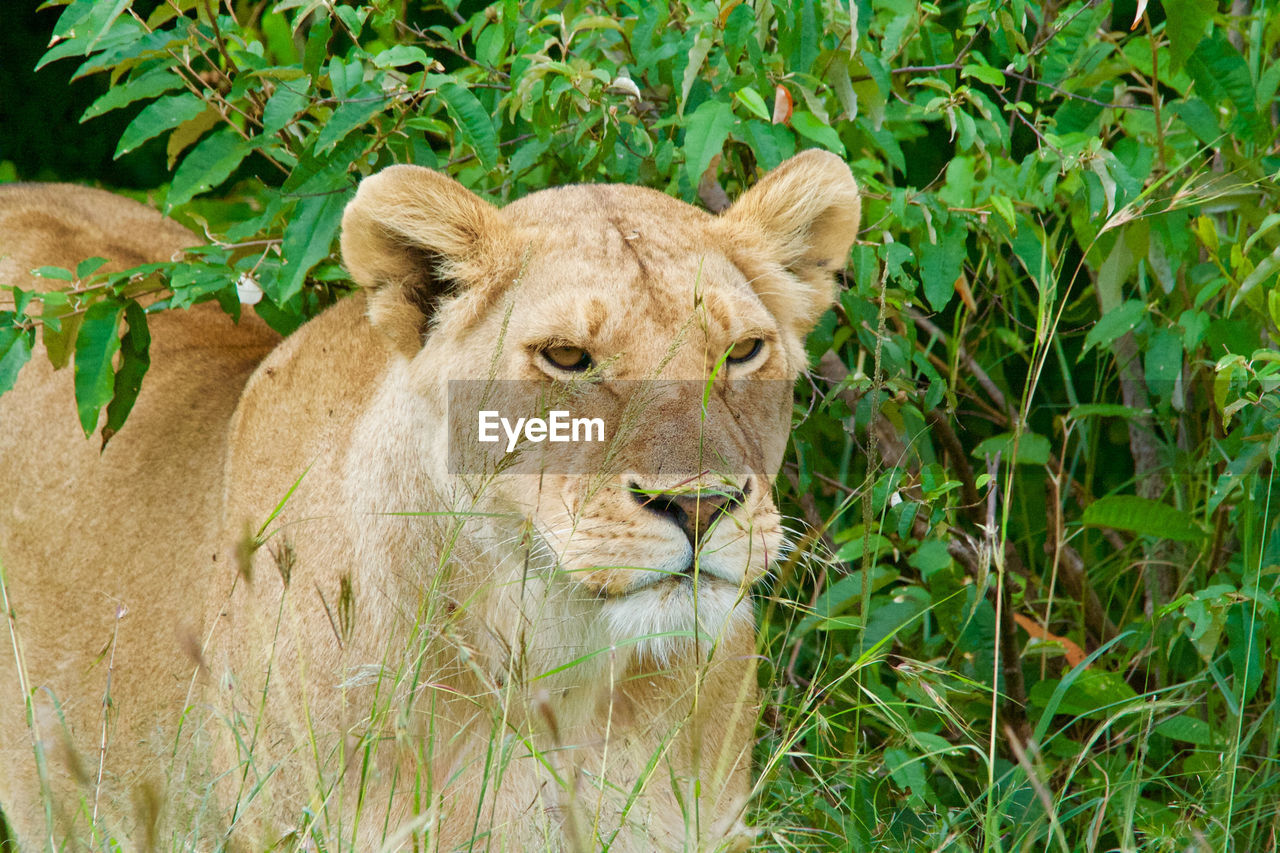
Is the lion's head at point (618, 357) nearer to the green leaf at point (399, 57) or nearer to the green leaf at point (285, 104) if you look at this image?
the green leaf at point (399, 57)

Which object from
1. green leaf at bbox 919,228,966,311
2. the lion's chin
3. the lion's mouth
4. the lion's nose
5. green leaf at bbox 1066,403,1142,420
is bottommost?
green leaf at bbox 1066,403,1142,420

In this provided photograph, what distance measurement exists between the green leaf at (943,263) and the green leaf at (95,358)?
1.67m

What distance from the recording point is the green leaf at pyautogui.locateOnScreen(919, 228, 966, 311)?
2.74 metres

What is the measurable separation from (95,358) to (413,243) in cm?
81

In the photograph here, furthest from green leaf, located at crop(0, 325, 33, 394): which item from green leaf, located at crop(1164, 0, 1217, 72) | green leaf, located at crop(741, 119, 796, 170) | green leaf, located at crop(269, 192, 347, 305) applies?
green leaf, located at crop(1164, 0, 1217, 72)

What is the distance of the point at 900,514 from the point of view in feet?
9.01

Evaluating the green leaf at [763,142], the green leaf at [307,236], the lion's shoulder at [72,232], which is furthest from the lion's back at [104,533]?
the green leaf at [763,142]

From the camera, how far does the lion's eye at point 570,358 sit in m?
2.22

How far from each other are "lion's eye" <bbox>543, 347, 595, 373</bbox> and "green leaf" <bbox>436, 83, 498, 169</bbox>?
0.52m

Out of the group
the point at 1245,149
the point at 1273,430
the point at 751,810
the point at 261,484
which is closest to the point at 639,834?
the point at 751,810

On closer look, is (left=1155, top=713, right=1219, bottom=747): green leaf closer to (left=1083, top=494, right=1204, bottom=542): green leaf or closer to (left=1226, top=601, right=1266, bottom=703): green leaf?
(left=1226, top=601, right=1266, bottom=703): green leaf

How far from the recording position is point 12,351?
8.82 feet

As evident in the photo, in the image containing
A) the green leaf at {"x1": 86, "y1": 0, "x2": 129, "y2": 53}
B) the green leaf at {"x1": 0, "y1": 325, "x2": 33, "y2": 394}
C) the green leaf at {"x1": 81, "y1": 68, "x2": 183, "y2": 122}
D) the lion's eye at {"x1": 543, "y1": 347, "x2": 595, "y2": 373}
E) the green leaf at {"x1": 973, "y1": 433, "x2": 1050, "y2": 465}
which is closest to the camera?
the lion's eye at {"x1": 543, "y1": 347, "x2": 595, "y2": 373}

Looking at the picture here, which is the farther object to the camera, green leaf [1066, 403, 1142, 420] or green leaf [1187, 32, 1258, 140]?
green leaf [1066, 403, 1142, 420]
